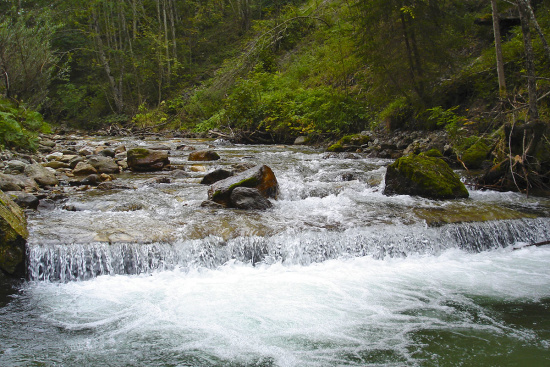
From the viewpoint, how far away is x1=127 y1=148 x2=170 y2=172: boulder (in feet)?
35.3

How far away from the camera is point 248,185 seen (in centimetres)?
764

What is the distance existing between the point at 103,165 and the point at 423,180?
8.45 metres

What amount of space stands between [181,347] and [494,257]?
4.82 metres

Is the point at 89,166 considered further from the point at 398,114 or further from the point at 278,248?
the point at 398,114

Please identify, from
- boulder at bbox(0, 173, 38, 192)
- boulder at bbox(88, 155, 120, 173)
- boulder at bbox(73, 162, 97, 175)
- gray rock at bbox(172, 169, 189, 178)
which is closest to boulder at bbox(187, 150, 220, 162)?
gray rock at bbox(172, 169, 189, 178)

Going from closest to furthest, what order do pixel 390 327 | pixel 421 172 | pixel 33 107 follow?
pixel 390 327, pixel 421 172, pixel 33 107

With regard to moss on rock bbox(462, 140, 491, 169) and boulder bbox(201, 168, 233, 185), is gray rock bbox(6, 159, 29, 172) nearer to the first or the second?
boulder bbox(201, 168, 233, 185)

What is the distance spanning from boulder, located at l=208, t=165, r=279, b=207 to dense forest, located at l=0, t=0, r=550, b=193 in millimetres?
4864

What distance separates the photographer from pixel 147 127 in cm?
2602

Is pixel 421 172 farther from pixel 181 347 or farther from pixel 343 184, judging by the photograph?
pixel 181 347

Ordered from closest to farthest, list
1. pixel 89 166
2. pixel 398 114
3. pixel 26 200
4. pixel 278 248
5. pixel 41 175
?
pixel 278 248
pixel 26 200
pixel 41 175
pixel 89 166
pixel 398 114

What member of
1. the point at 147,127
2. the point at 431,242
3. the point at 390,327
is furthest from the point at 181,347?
the point at 147,127

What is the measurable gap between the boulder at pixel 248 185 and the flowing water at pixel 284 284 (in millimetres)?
389

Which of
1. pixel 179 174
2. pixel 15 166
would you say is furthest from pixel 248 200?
pixel 15 166
